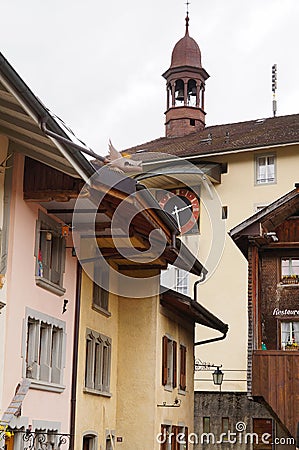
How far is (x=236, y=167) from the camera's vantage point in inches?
1478

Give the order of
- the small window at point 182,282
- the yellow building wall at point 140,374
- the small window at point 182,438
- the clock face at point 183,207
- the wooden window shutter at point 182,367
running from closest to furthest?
1. the yellow building wall at point 140,374
2. the small window at point 182,438
3. the wooden window shutter at point 182,367
4. the clock face at point 183,207
5. the small window at point 182,282

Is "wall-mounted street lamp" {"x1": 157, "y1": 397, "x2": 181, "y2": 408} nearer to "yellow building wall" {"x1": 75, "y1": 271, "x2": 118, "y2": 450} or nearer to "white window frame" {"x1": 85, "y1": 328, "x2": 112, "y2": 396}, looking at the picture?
"yellow building wall" {"x1": 75, "y1": 271, "x2": 118, "y2": 450}

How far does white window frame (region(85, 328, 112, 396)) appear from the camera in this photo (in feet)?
61.4

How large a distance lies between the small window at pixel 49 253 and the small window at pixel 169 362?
192 inches

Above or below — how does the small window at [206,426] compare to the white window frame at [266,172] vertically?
below

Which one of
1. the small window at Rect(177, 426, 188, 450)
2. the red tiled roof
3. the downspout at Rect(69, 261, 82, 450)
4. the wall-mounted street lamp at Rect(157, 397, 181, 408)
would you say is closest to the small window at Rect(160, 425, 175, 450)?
the wall-mounted street lamp at Rect(157, 397, 181, 408)

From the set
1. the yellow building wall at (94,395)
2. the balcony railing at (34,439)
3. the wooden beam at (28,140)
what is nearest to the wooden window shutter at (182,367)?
the yellow building wall at (94,395)

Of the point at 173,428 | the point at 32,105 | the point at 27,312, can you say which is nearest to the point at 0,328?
the point at 27,312

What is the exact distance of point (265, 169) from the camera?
1455 inches

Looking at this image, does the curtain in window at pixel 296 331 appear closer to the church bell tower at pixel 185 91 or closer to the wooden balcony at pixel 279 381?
the wooden balcony at pixel 279 381

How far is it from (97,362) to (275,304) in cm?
879

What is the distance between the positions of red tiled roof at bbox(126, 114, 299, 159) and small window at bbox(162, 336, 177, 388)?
50.6 feet

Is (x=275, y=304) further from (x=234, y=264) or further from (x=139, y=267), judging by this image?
(x=234, y=264)

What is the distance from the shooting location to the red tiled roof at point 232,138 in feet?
121
